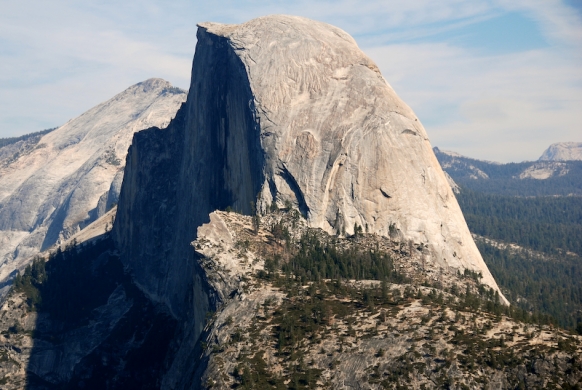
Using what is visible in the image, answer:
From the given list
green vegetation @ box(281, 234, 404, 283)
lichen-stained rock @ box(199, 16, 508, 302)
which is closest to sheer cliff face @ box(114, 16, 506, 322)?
lichen-stained rock @ box(199, 16, 508, 302)

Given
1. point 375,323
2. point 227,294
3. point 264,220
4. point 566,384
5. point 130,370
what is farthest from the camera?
point 130,370

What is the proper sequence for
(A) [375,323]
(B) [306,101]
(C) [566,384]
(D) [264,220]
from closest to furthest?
(C) [566,384] → (A) [375,323] → (D) [264,220] → (B) [306,101]

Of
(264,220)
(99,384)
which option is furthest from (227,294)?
(99,384)

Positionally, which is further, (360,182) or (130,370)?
(130,370)

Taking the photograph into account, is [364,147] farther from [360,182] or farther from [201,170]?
[201,170]

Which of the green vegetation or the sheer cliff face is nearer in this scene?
the green vegetation

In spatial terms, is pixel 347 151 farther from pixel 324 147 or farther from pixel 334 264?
pixel 334 264

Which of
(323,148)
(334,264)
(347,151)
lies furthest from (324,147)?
(334,264)

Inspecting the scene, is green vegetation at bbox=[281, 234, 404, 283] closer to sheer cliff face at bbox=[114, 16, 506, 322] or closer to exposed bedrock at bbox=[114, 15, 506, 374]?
sheer cliff face at bbox=[114, 16, 506, 322]

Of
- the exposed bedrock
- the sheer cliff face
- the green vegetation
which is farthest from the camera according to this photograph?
the sheer cliff face
